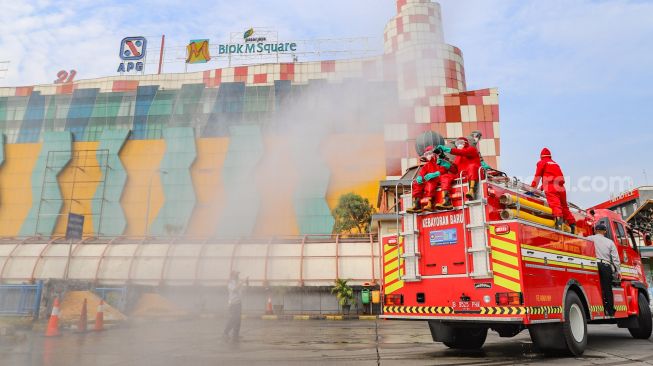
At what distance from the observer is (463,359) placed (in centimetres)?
604

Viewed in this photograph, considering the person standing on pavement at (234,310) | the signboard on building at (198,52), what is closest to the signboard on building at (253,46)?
the signboard on building at (198,52)

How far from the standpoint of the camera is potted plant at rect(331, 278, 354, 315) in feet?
59.4

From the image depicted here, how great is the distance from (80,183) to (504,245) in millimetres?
48409

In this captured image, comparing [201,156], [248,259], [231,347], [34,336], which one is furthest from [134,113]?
[231,347]

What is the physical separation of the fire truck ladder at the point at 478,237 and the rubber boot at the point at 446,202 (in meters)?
0.24

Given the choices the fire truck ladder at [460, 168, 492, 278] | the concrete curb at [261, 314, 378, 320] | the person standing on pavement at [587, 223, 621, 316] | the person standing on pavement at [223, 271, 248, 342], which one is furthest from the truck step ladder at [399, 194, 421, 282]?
the concrete curb at [261, 314, 378, 320]

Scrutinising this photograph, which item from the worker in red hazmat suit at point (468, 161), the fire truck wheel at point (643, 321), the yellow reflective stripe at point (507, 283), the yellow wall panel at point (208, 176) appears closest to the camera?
the yellow reflective stripe at point (507, 283)

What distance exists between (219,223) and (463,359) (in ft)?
107

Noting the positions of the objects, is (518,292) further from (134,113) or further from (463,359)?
(134,113)

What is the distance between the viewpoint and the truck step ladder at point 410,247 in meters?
6.62

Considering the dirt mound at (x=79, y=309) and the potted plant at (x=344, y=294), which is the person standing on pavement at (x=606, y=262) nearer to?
the potted plant at (x=344, y=294)

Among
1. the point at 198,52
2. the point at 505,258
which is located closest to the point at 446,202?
the point at 505,258

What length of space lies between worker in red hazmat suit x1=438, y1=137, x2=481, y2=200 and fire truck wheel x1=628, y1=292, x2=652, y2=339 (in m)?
5.37

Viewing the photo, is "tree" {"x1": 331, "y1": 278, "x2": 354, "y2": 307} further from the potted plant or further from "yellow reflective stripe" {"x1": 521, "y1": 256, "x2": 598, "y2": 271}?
"yellow reflective stripe" {"x1": 521, "y1": 256, "x2": 598, "y2": 271}
